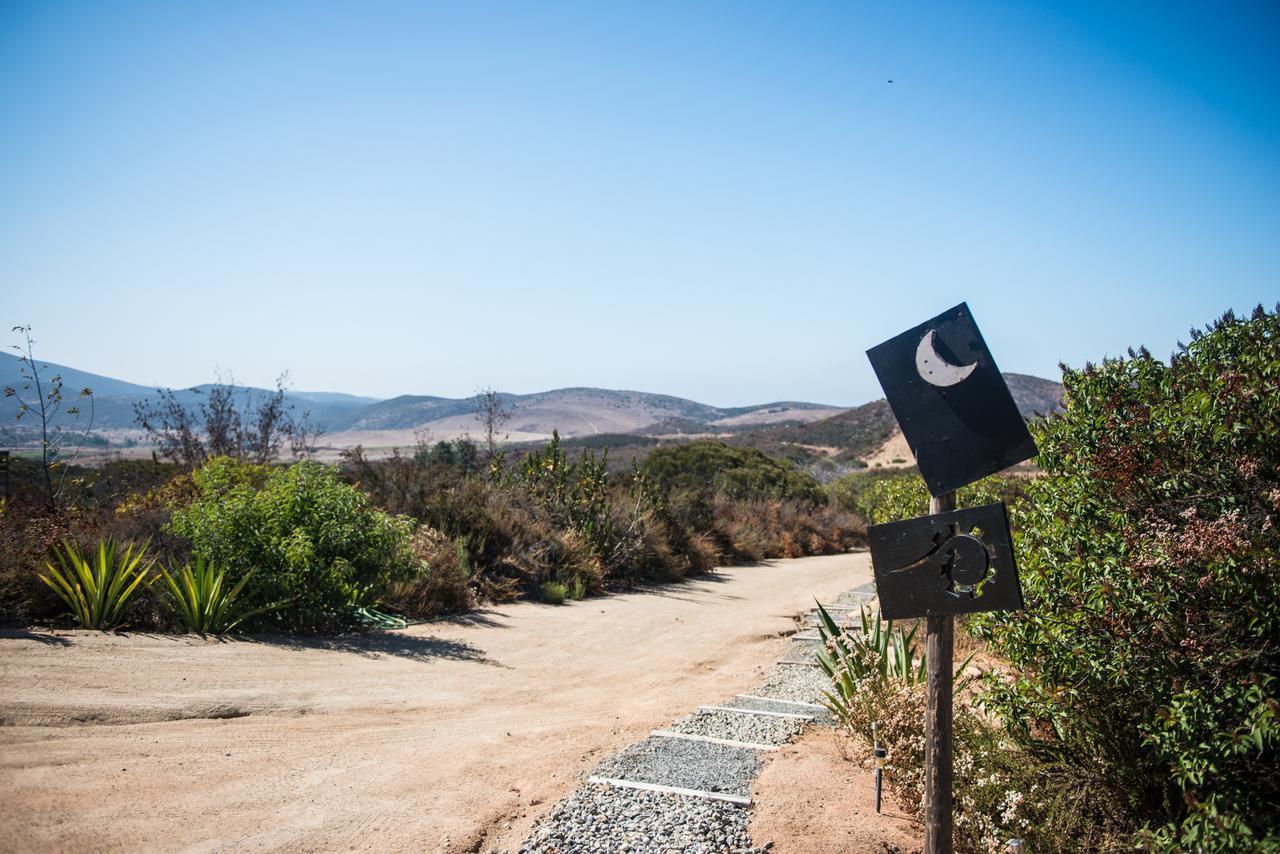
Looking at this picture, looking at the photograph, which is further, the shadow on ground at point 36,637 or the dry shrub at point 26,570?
the dry shrub at point 26,570

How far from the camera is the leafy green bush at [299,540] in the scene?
8.27 metres

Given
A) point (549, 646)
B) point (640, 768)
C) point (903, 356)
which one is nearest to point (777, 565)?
point (549, 646)

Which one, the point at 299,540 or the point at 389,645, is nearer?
the point at 299,540

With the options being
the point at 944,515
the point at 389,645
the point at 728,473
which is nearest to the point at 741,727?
the point at 944,515

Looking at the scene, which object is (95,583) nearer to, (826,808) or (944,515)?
(826,808)

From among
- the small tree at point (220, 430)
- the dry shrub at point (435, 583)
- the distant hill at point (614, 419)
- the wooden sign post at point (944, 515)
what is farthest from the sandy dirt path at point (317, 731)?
the distant hill at point (614, 419)

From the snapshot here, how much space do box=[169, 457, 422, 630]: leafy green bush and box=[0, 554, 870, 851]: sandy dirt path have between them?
0.58 metres

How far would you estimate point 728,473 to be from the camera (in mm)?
28125

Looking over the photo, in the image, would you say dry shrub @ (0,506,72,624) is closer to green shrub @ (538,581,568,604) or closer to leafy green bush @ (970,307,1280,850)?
green shrub @ (538,581,568,604)

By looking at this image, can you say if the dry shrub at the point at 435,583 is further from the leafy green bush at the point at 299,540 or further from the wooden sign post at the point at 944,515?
the wooden sign post at the point at 944,515

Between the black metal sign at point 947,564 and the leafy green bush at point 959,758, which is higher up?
the black metal sign at point 947,564

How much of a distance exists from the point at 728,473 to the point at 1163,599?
24.8m

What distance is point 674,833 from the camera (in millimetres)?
3994

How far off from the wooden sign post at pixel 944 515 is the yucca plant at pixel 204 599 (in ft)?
21.7
